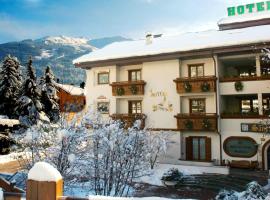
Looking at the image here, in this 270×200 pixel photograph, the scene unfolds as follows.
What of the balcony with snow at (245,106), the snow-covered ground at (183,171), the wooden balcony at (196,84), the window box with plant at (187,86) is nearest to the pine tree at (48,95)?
the wooden balcony at (196,84)

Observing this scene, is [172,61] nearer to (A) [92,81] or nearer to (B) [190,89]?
(B) [190,89]

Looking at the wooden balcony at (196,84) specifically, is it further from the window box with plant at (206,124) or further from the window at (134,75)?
the window at (134,75)

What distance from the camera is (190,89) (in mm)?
26172

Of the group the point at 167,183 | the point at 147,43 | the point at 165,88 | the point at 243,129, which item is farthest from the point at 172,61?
the point at 167,183

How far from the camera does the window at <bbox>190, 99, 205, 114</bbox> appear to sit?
87.6ft

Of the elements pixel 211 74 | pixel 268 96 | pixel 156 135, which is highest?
pixel 211 74

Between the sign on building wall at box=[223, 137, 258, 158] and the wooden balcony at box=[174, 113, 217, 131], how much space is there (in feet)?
5.29

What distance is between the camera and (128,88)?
95.4 feet

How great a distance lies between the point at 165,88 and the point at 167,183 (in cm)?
936

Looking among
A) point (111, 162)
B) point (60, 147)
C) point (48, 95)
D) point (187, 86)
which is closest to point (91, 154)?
point (111, 162)

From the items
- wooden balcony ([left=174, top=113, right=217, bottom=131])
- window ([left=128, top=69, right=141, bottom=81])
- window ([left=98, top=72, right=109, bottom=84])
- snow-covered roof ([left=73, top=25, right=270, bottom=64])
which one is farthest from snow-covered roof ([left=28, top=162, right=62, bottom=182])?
window ([left=98, top=72, right=109, bottom=84])

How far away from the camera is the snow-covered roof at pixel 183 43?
2485 centimetres

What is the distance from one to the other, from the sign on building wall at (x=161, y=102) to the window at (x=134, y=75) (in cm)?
235

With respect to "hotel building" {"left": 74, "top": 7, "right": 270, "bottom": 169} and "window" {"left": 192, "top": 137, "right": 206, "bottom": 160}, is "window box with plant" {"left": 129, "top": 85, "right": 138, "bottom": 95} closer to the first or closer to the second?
"hotel building" {"left": 74, "top": 7, "right": 270, "bottom": 169}
